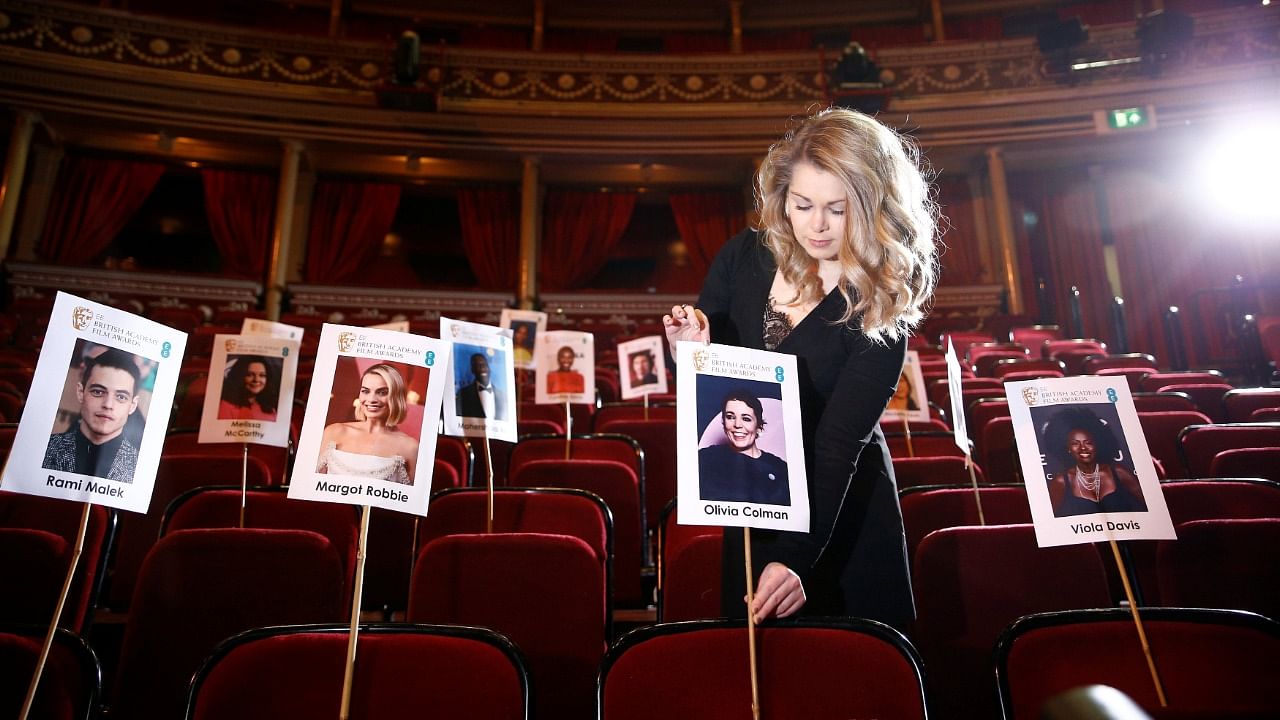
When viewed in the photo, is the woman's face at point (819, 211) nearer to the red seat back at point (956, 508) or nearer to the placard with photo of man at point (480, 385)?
the placard with photo of man at point (480, 385)

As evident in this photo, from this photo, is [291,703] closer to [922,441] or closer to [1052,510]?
[1052,510]

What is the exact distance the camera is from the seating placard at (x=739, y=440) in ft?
3.75

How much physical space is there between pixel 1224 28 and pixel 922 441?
7.97 m

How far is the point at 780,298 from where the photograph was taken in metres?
1.40

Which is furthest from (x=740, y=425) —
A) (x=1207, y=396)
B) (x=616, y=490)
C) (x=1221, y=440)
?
(x=1207, y=396)

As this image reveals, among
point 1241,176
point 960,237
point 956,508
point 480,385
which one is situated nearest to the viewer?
point 480,385

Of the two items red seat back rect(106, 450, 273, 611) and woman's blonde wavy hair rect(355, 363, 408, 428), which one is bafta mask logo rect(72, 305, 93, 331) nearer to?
woman's blonde wavy hair rect(355, 363, 408, 428)

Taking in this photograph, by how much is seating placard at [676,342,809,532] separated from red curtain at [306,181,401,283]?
882 cm

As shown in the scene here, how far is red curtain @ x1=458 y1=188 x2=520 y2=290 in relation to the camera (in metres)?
9.70

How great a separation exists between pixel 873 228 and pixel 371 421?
0.91 meters

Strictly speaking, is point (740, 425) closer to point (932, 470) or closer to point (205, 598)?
point (205, 598)

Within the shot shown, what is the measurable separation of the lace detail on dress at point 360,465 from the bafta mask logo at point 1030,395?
1104mm

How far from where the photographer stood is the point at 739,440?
117 centimetres

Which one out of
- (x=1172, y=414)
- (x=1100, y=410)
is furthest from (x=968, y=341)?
(x=1100, y=410)
